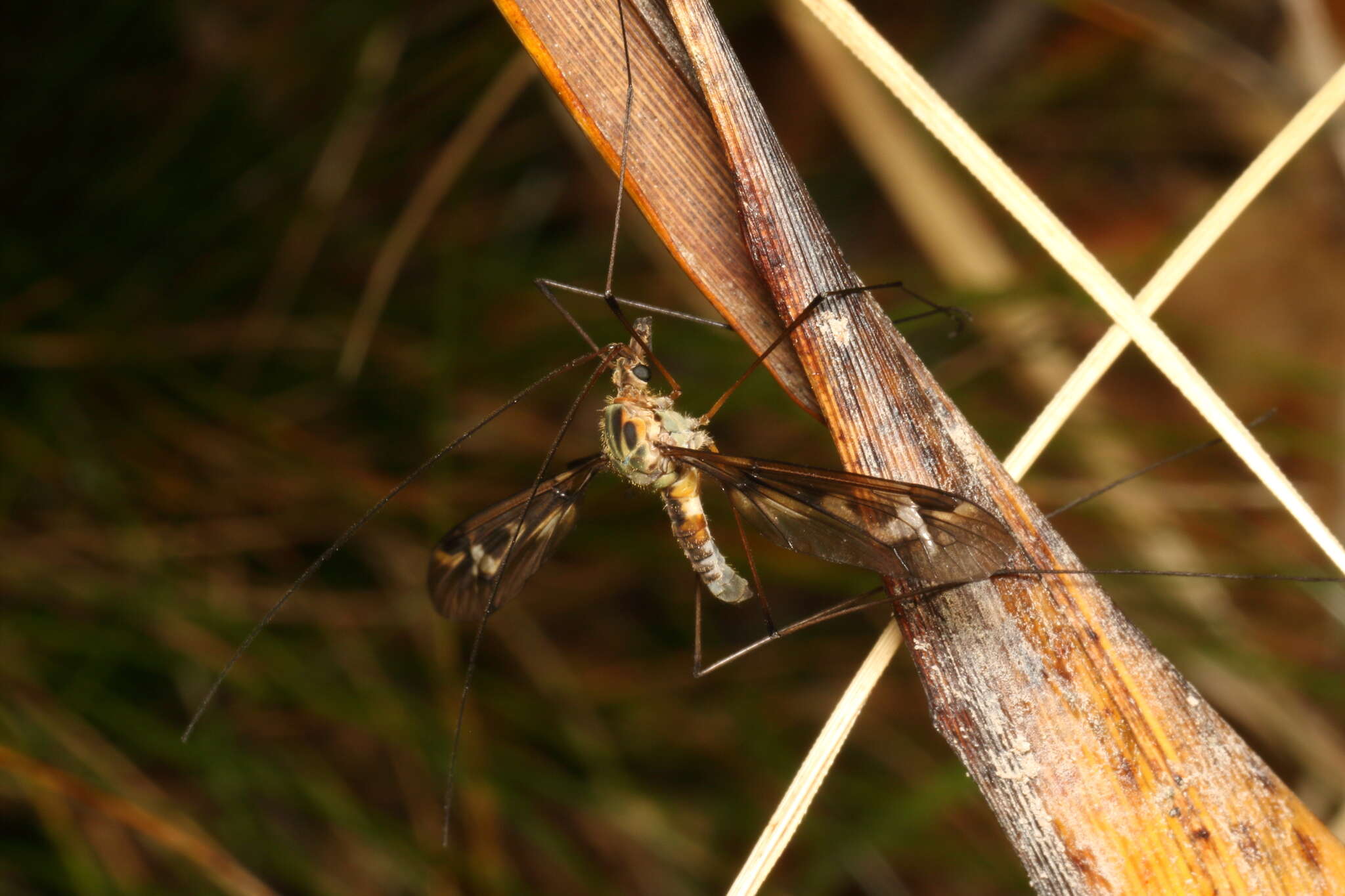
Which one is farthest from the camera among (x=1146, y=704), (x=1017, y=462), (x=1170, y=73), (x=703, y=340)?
(x=1170, y=73)

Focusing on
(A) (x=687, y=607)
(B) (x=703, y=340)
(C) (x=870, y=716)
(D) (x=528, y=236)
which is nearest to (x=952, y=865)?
(C) (x=870, y=716)

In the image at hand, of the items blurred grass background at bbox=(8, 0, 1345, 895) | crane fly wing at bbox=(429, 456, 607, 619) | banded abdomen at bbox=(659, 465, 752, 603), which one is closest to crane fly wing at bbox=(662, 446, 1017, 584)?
banded abdomen at bbox=(659, 465, 752, 603)

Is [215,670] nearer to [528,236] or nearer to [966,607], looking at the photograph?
[528,236]

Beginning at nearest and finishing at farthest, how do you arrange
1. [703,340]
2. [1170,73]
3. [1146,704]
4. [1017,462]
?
[1146,704] < [1017,462] < [703,340] < [1170,73]

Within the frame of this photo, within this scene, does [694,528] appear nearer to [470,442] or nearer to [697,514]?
[697,514]

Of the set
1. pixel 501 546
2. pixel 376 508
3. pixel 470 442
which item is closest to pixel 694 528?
pixel 501 546

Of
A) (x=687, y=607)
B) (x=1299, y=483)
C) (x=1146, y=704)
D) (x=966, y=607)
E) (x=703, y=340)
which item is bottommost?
(x=1299, y=483)
